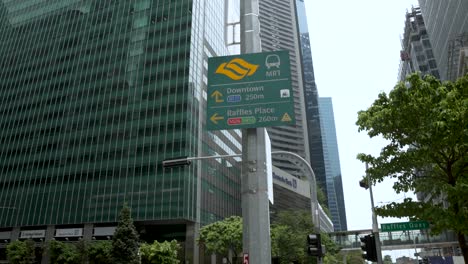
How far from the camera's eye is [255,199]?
701 centimetres

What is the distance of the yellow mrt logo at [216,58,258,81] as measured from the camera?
26.3ft

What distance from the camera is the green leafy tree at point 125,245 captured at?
152 ft

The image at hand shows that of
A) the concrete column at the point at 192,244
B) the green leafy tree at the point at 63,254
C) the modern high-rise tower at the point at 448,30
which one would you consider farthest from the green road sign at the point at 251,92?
the modern high-rise tower at the point at 448,30

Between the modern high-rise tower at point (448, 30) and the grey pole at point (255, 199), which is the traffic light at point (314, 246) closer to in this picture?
the grey pole at point (255, 199)

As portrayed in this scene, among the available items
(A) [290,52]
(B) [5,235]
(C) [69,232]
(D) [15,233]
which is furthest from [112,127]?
(A) [290,52]

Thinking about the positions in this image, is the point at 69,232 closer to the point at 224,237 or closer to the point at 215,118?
the point at 224,237

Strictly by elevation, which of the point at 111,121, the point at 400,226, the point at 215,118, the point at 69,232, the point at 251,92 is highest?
the point at 111,121

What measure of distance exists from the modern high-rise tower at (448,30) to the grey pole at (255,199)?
182ft

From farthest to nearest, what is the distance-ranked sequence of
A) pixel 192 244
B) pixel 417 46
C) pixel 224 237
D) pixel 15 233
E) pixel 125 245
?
pixel 417 46, pixel 15 233, pixel 192 244, pixel 224 237, pixel 125 245

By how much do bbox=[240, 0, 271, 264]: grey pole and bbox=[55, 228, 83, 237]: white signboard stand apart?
62.7 meters

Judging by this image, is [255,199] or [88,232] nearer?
[255,199]

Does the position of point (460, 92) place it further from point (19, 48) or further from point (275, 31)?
point (275, 31)

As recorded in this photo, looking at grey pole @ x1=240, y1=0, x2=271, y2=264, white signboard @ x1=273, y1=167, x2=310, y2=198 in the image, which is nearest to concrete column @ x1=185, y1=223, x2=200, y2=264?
white signboard @ x1=273, y1=167, x2=310, y2=198

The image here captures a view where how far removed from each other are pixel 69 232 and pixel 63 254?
10510 millimetres
